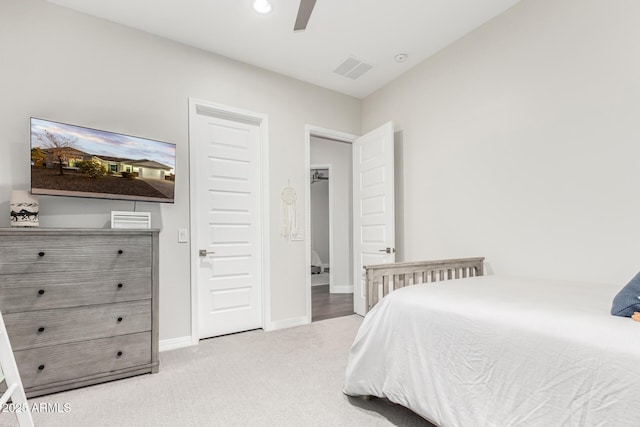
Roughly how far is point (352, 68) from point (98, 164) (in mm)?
2615

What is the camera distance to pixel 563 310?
1.22 metres

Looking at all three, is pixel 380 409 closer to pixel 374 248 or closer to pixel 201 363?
pixel 201 363

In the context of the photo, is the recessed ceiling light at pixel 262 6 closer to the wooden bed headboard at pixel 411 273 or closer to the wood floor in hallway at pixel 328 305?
the wooden bed headboard at pixel 411 273

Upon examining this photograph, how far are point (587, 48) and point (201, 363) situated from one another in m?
3.61

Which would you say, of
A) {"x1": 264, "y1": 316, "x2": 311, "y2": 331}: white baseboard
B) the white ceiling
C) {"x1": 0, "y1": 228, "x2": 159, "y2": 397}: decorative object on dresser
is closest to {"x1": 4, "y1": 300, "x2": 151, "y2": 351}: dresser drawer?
{"x1": 0, "y1": 228, "x2": 159, "y2": 397}: decorative object on dresser

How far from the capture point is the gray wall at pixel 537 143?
74.0 inches

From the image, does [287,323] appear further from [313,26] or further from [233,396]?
[313,26]

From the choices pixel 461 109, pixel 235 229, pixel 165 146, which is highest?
pixel 461 109

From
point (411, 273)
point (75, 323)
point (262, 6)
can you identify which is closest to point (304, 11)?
point (262, 6)

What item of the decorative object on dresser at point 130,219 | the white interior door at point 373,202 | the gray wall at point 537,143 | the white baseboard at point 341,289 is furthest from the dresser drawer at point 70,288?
the white baseboard at point 341,289

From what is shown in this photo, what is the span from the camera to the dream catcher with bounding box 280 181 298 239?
11.1 feet

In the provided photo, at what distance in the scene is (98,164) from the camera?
2330 mm

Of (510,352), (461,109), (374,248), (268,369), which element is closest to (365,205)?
(374,248)

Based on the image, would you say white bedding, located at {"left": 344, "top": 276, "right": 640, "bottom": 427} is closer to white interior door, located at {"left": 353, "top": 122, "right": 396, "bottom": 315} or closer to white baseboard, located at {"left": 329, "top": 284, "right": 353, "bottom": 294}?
white interior door, located at {"left": 353, "top": 122, "right": 396, "bottom": 315}
